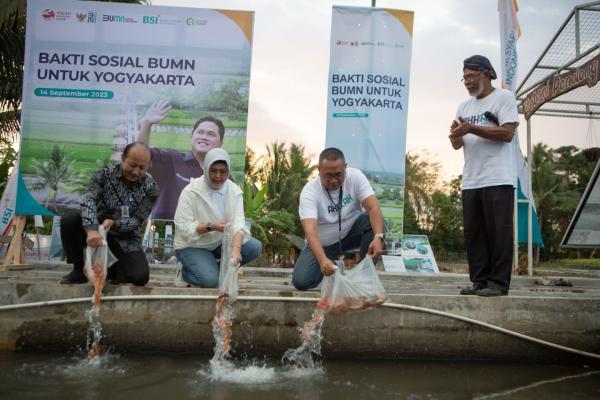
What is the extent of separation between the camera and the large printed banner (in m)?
5.66

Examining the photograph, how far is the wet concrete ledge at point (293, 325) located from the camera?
11.0 ft

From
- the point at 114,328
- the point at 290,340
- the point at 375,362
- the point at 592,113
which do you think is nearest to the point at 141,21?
the point at 114,328

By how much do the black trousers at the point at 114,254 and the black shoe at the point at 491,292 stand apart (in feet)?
7.49

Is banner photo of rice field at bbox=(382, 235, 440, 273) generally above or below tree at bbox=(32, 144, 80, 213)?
below

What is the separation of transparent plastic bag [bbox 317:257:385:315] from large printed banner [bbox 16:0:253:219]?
9.04ft

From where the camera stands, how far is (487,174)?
3.56 m

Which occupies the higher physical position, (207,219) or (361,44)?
(361,44)

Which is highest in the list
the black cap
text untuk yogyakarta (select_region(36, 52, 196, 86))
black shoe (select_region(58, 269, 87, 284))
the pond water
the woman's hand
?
text untuk yogyakarta (select_region(36, 52, 196, 86))

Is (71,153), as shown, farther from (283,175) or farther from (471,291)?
(283,175)

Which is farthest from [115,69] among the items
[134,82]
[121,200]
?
[121,200]

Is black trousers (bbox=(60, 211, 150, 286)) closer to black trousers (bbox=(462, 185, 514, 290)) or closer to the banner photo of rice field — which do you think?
black trousers (bbox=(462, 185, 514, 290))

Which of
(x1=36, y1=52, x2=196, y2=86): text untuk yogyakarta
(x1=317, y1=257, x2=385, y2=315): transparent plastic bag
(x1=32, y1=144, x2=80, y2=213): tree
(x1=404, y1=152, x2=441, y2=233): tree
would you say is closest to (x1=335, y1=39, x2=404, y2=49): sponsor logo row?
(x1=36, y1=52, x2=196, y2=86): text untuk yogyakarta

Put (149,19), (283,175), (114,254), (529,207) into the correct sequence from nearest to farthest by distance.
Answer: (114,254), (149,19), (529,207), (283,175)

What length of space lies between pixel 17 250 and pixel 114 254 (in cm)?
225
